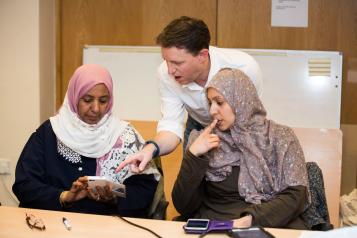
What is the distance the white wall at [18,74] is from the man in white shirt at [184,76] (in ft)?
4.90

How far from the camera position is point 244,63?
2225 millimetres

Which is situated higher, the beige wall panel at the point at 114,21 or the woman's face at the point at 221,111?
the beige wall panel at the point at 114,21

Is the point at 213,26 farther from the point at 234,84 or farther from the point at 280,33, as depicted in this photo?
the point at 234,84

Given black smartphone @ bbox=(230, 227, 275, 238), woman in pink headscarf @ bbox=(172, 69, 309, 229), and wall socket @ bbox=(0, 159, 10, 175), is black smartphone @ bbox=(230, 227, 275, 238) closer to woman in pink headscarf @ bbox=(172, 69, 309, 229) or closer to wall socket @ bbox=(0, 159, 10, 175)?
woman in pink headscarf @ bbox=(172, 69, 309, 229)

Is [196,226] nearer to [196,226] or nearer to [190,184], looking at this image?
[196,226]

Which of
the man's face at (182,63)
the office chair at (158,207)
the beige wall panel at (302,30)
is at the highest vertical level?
the beige wall panel at (302,30)

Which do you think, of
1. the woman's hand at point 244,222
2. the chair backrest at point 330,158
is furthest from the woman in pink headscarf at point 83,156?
the chair backrest at point 330,158

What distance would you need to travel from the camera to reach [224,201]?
1917 millimetres

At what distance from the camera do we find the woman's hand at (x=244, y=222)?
166cm

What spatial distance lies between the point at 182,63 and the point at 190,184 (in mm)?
491

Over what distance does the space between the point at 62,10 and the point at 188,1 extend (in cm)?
93

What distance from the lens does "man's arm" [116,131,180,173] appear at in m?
1.92

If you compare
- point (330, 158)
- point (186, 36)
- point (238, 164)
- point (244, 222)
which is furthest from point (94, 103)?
point (330, 158)

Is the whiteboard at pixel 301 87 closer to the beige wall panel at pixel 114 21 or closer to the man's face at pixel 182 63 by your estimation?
the beige wall panel at pixel 114 21
